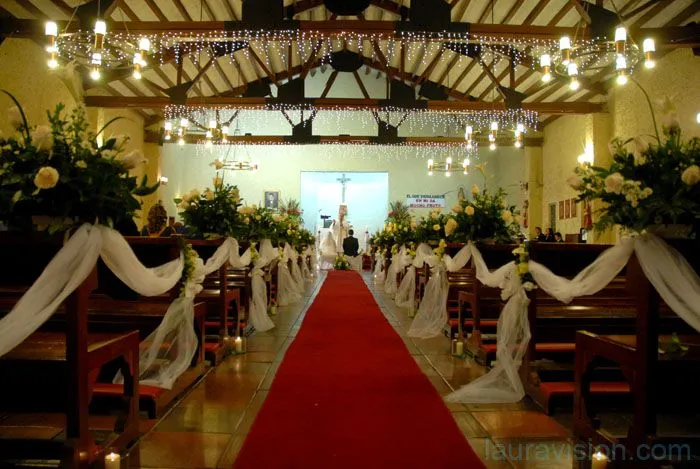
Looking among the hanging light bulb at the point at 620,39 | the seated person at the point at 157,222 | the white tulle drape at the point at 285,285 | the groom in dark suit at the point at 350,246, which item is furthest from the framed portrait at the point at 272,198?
the hanging light bulb at the point at 620,39

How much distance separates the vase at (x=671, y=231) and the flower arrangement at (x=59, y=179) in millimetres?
2093

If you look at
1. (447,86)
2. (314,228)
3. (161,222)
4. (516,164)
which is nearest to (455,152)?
(516,164)

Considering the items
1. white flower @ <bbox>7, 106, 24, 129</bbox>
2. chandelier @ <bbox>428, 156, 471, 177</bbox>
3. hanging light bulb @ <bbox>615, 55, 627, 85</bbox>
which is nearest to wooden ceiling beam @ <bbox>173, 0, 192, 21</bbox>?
chandelier @ <bbox>428, 156, 471, 177</bbox>

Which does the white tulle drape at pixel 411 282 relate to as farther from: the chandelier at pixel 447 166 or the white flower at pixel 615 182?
the chandelier at pixel 447 166

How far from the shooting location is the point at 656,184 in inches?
81.1

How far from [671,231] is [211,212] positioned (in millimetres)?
3575

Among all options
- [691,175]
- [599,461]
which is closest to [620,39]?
[691,175]

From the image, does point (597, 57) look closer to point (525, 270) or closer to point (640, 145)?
point (525, 270)

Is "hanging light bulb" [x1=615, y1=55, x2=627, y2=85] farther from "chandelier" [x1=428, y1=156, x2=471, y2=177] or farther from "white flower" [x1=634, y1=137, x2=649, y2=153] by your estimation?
"chandelier" [x1=428, y1=156, x2=471, y2=177]

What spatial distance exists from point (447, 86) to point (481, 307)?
12748 millimetres

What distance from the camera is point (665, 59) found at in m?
9.22

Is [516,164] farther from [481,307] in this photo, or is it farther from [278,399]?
[278,399]

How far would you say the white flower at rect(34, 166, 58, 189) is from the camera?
189cm

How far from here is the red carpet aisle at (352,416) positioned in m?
2.17
